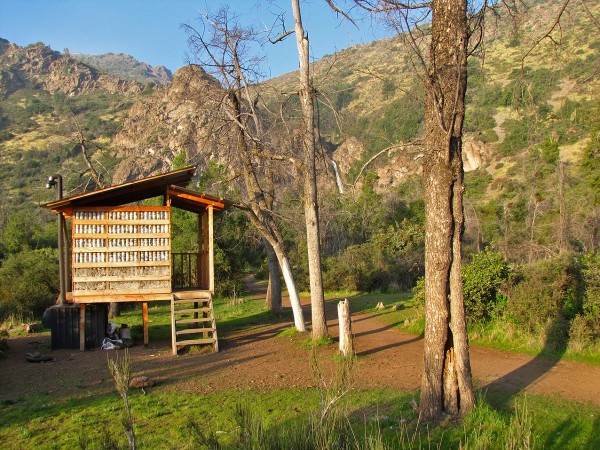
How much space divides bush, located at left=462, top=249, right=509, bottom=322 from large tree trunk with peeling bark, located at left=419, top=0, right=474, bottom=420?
6.94m

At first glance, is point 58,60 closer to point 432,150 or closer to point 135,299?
point 135,299

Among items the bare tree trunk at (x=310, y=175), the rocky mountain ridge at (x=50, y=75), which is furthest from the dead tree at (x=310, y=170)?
the rocky mountain ridge at (x=50, y=75)

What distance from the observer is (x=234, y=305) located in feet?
77.8

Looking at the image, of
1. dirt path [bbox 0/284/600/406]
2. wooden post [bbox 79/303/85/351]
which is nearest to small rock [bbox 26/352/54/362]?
dirt path [bbox 0/284/600/406]

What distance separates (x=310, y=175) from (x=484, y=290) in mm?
5255

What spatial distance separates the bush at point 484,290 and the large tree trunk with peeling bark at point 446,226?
6.94 m

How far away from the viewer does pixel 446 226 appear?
6.55m

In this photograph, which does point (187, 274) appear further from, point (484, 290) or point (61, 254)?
point (484, 290)

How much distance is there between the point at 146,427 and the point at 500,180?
45.8m

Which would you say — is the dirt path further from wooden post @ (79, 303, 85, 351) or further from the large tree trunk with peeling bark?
the large tree trunk with peeling bark

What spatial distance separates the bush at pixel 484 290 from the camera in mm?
13289

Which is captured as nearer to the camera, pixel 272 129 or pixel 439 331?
pixel 439 331

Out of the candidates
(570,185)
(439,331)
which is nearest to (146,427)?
(439,331)

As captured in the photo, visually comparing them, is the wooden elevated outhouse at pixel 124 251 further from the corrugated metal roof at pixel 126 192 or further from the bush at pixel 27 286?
the bush at pixel 27 286
